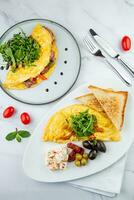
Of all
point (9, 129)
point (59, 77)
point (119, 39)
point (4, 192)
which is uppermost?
point (119, 39)

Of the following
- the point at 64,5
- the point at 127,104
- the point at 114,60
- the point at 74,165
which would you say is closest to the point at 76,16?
the point at 64,5

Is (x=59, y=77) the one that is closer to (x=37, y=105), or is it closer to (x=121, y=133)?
(x=37, y=105)

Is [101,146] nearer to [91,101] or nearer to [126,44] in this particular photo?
[91,101]

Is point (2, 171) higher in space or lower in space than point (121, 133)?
lower

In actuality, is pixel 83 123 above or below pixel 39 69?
below

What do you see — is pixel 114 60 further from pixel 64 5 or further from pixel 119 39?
pixel 64 5

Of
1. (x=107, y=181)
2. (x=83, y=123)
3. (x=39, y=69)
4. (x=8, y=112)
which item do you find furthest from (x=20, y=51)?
(x=107, y=181)

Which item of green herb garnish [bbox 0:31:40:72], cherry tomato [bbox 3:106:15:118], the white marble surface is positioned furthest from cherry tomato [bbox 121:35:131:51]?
cherry tomato [bbox 3:106:15:118]
